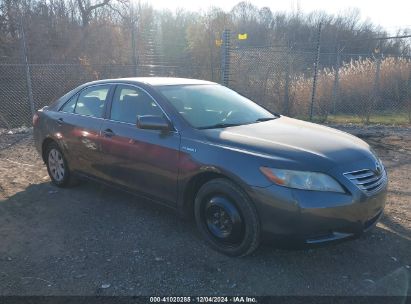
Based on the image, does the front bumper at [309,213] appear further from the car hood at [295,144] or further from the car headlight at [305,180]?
the car hood at [295,144]

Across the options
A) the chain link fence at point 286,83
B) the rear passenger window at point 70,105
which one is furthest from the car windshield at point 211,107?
the chain link fence at point 286,83

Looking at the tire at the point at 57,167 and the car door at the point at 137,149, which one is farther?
the tire at the point at 57,167

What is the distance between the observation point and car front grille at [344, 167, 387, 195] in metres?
3.21

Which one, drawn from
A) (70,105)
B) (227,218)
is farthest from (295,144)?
(70,105)

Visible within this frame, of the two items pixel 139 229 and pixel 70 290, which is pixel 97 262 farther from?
pixel 139 229

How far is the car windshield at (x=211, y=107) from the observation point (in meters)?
3.98

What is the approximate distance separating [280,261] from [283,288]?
0.41 m

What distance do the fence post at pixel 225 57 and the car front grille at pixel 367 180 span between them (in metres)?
6.96

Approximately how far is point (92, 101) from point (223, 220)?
2.48 meters

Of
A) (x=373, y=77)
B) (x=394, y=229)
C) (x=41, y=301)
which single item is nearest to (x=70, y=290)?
(x=41, y=301)

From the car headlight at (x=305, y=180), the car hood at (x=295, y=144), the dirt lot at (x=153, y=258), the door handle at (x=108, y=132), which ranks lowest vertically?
the dirt lot at (x=153, y=258)

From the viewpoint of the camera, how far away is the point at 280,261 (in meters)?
3.43

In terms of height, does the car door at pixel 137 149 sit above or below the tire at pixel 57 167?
above

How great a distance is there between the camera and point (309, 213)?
117 inches
